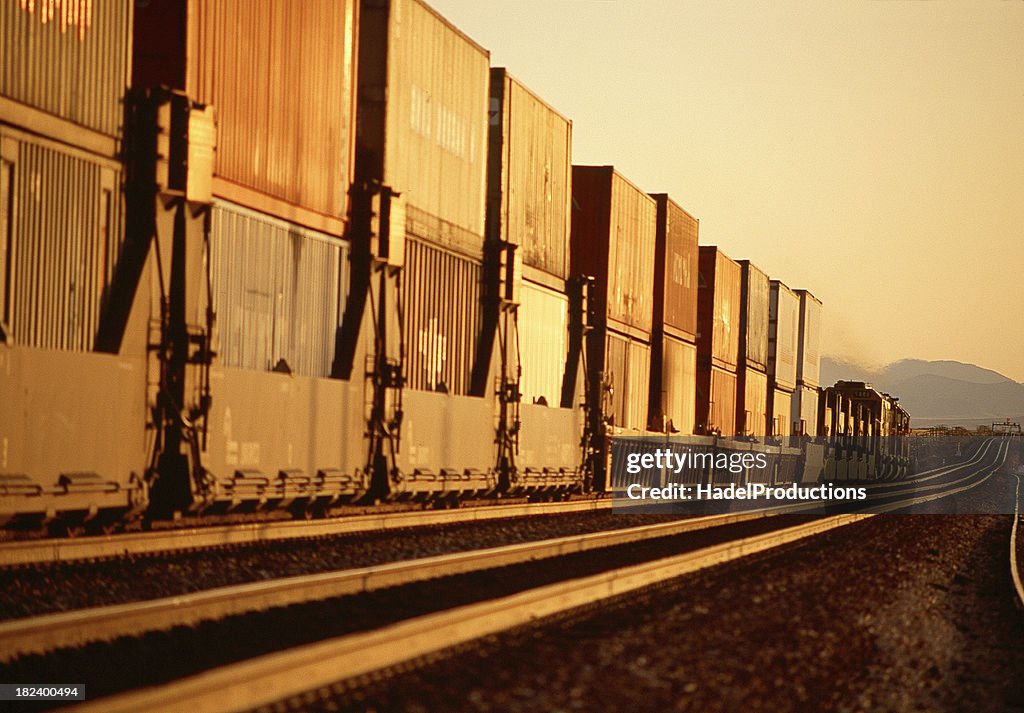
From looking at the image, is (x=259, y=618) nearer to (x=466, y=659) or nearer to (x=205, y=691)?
(x=466, y=659)

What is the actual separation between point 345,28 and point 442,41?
10.7ft

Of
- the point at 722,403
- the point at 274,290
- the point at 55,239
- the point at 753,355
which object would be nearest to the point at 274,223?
the point at 274,290

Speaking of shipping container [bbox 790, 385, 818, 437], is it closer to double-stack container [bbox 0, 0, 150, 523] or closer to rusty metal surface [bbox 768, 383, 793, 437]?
rusty metal surface [bbox 768, 383, 793, 437]

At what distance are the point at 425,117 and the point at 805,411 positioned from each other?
3738 centimetres

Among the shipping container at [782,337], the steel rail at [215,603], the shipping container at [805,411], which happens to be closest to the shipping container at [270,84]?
the steel rail at [215,603]

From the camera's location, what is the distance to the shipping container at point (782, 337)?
49469mm

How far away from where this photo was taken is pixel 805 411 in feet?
180

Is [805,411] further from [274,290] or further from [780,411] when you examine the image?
[274,290]

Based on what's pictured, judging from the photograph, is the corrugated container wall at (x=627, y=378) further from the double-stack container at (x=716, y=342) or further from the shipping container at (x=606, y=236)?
the double-stack container at (x=716, y=342)

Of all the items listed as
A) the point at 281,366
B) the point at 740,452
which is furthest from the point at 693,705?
the point at 740,452

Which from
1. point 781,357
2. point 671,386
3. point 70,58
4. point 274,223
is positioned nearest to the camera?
point 70,58

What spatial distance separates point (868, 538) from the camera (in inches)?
976

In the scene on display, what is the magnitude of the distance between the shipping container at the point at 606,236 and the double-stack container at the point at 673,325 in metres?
2.75

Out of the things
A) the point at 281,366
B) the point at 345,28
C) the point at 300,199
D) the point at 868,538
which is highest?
the point at 345,28
